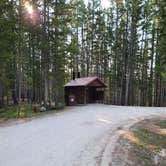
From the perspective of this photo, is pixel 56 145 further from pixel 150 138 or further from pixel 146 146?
pixel 150 138

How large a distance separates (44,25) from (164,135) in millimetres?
12975

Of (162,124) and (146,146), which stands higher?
(146,146)

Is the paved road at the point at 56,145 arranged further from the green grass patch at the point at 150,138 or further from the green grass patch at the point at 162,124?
the green grass patch at the point at 162,124

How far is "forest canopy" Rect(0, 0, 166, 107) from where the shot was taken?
18812 millimetres

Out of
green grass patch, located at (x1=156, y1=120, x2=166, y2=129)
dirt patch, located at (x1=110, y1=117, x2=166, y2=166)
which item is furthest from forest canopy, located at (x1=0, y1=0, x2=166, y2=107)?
dirt patch, located at (x1=110, y1=117, x2=166, y2=166)

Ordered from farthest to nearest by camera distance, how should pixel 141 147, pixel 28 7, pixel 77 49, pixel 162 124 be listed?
pixel 77 49 → pixel 28 7 → pixel 162 124 → pixel 141 147

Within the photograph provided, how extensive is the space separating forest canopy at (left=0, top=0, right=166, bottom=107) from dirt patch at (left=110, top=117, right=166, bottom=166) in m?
9.53

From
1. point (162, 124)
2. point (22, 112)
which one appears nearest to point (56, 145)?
point (162, 124)

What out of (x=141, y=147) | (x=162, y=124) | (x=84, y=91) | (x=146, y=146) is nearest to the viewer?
(x=141, y=147)

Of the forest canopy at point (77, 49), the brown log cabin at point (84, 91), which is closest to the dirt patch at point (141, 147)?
the forest canopy at point (77, 49)

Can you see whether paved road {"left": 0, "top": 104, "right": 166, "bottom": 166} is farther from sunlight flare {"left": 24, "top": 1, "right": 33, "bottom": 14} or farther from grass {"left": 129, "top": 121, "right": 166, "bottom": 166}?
sunlight flare {"left": 24, "top": 1, "right": 33, "bottom": 14}

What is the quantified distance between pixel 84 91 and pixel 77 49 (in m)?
5.87

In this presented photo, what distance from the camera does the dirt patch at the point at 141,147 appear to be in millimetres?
6965

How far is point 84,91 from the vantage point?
85.8 feet
